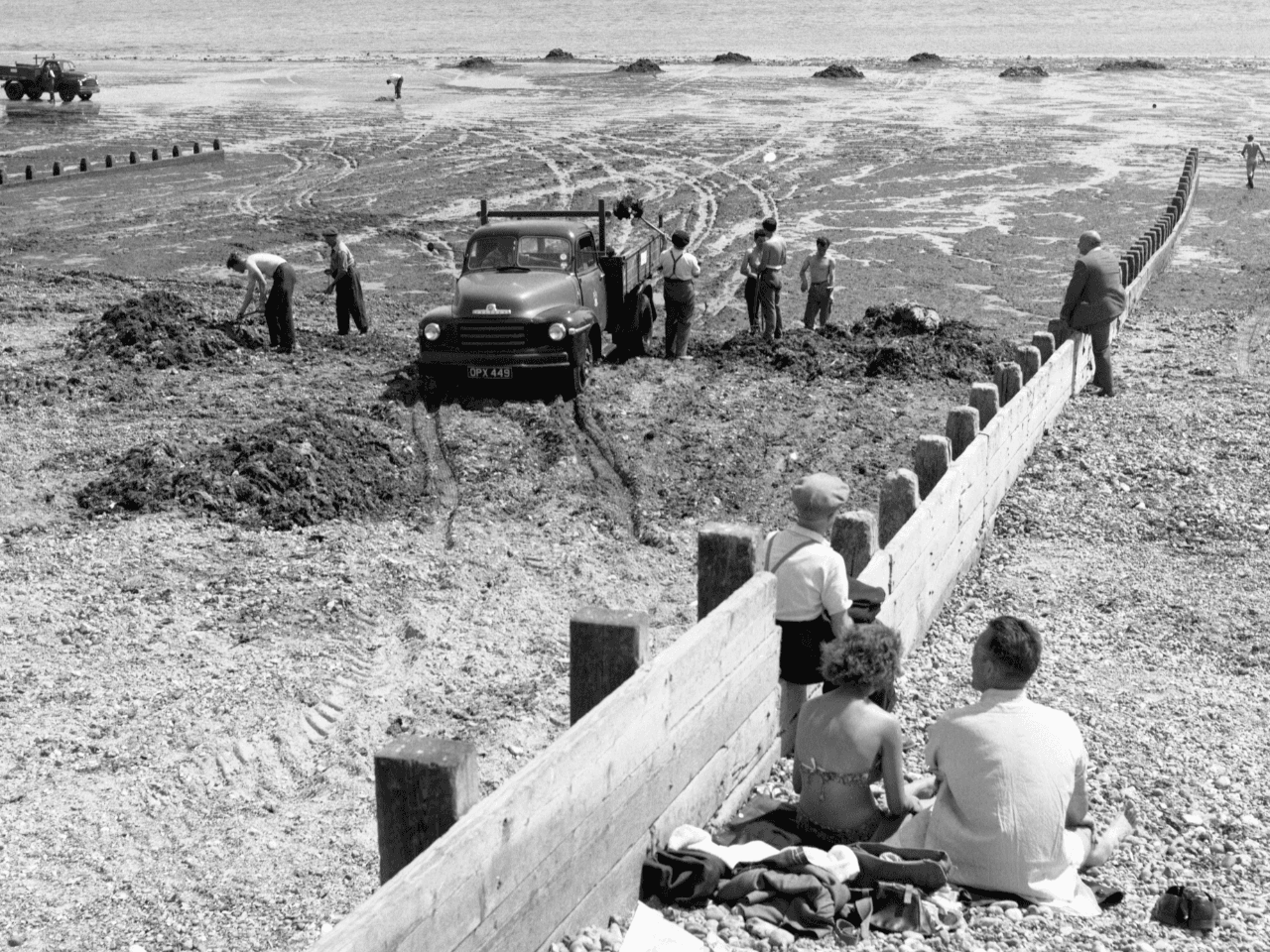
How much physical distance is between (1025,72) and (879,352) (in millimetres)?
48248

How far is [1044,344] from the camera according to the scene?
14.6m

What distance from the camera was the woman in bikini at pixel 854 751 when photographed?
617 cm

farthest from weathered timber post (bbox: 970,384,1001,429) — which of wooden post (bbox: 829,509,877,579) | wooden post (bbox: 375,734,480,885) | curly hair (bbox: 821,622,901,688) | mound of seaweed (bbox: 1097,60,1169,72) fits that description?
mound of seaweed (bbox: 1097,60,1169,72)

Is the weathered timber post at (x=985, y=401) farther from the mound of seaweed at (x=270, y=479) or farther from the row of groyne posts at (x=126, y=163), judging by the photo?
the row of groyne posts at (x=126, y=163)

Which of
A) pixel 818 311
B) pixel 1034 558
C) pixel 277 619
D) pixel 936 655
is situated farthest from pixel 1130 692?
pixel 818 311

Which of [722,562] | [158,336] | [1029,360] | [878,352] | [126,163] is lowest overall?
[878,352]

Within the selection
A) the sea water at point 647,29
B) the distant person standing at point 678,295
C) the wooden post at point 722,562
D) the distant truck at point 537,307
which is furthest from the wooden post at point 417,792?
the sea water at point 647,29

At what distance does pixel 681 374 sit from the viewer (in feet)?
55.3

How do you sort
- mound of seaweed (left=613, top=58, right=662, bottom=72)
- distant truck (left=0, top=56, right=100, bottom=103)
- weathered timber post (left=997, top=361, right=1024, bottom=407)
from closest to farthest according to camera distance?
weathered timber post (left=997, top=361, right=1024, bottom=407) < distant truck (left=0, top=56, right=100, bottom=103) < mound of seaweed (left=613, top=58, right=662, bottom=72)

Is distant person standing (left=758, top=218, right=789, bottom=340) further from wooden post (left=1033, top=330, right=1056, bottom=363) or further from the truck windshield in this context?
wooden post (left=1033, top=330, right=1056, bottom=363)

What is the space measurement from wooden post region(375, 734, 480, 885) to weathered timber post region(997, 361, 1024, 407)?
351 inches

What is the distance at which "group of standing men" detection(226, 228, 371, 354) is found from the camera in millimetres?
17562

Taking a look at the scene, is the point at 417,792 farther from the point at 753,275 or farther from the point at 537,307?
the point at 753,275

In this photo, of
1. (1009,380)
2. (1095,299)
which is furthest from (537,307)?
(1095,299)
